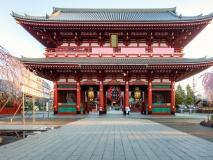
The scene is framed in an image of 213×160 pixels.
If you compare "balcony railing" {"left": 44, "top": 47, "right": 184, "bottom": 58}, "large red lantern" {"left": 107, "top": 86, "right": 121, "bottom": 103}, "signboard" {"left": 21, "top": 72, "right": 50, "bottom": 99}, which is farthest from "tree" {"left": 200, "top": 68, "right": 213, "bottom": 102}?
"signboard" {"left": 21, "top": 72, "right": 50, "bottom": 99}

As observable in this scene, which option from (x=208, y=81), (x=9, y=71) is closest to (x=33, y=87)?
(x=9, y=71)

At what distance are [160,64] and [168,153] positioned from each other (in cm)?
1895

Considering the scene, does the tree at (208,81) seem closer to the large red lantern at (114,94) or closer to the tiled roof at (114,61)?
the tiled roof at (114,61)

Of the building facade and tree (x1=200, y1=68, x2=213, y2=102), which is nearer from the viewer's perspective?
tree (x1=200, y1=68, x2=213, y2=102)

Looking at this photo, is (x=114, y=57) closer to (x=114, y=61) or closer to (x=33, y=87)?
(x=114, y=61)

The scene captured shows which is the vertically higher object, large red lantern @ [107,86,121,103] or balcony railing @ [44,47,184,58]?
balcony railing @ [44,47,184,58]

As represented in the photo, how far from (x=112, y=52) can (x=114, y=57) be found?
76 cm

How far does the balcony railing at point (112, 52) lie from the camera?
28.0m

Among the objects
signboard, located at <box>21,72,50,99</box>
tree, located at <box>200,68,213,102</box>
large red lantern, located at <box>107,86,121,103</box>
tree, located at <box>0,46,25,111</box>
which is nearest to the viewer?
tree, located at <box>0,46,25,111</box>

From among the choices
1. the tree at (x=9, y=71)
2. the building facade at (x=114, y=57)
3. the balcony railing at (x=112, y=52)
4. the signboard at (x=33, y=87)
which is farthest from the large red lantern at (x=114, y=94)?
the tree at (x=9, y=71)

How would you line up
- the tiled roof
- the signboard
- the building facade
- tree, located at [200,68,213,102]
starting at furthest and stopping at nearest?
the building facade → the tiled roof → tree, located at [200,68,213,102] → the signboard

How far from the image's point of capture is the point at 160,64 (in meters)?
25.5

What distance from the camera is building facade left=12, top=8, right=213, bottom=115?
26.1 meters

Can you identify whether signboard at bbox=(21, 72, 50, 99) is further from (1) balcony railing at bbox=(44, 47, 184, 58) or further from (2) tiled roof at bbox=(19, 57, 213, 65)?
(1) balcony railing at bbox=(44, 47, 184, 58)
